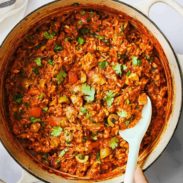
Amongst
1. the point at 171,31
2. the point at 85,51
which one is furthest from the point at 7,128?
the point at 171,31

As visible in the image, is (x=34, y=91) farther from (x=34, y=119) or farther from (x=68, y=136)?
(x=68, y=136)

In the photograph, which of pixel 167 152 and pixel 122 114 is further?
pixel 167 152

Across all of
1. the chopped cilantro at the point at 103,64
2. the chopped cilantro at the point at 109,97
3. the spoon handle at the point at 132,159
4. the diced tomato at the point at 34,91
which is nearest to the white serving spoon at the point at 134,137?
the spoon handle at the point at 132,159

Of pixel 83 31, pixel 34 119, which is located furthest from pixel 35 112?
pixel 83 31

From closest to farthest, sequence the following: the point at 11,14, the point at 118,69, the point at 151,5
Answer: the point at 151,5
the point at 118,69
the point at 11,14

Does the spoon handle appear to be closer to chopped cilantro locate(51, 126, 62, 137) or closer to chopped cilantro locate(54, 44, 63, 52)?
chopped cilantro locate(51, 126, 62, 137)

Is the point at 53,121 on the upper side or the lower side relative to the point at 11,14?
lower
